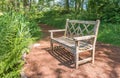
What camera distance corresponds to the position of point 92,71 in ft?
15.0

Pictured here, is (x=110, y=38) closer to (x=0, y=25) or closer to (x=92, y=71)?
(x=92, y=71)

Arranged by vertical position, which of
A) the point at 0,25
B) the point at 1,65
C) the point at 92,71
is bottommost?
the point at 92,71

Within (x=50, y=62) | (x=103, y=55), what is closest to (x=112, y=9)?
(x=103, y=55)

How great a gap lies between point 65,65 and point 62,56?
79 cm

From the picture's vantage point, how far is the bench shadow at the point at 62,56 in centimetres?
504

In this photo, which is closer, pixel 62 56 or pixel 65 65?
pixel 65 65

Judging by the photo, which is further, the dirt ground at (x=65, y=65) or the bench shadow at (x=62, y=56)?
the bench shadow at (x=62, y=56)

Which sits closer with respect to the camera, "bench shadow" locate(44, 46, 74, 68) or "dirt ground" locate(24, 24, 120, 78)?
"dirt ground" locate(24, 24, 120, 78)

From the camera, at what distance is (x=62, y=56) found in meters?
5.67

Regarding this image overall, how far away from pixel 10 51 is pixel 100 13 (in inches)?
338

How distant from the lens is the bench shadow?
5043mm

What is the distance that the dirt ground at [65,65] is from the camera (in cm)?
439

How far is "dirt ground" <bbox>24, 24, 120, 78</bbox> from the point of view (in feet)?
14.4

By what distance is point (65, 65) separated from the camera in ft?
16.1
